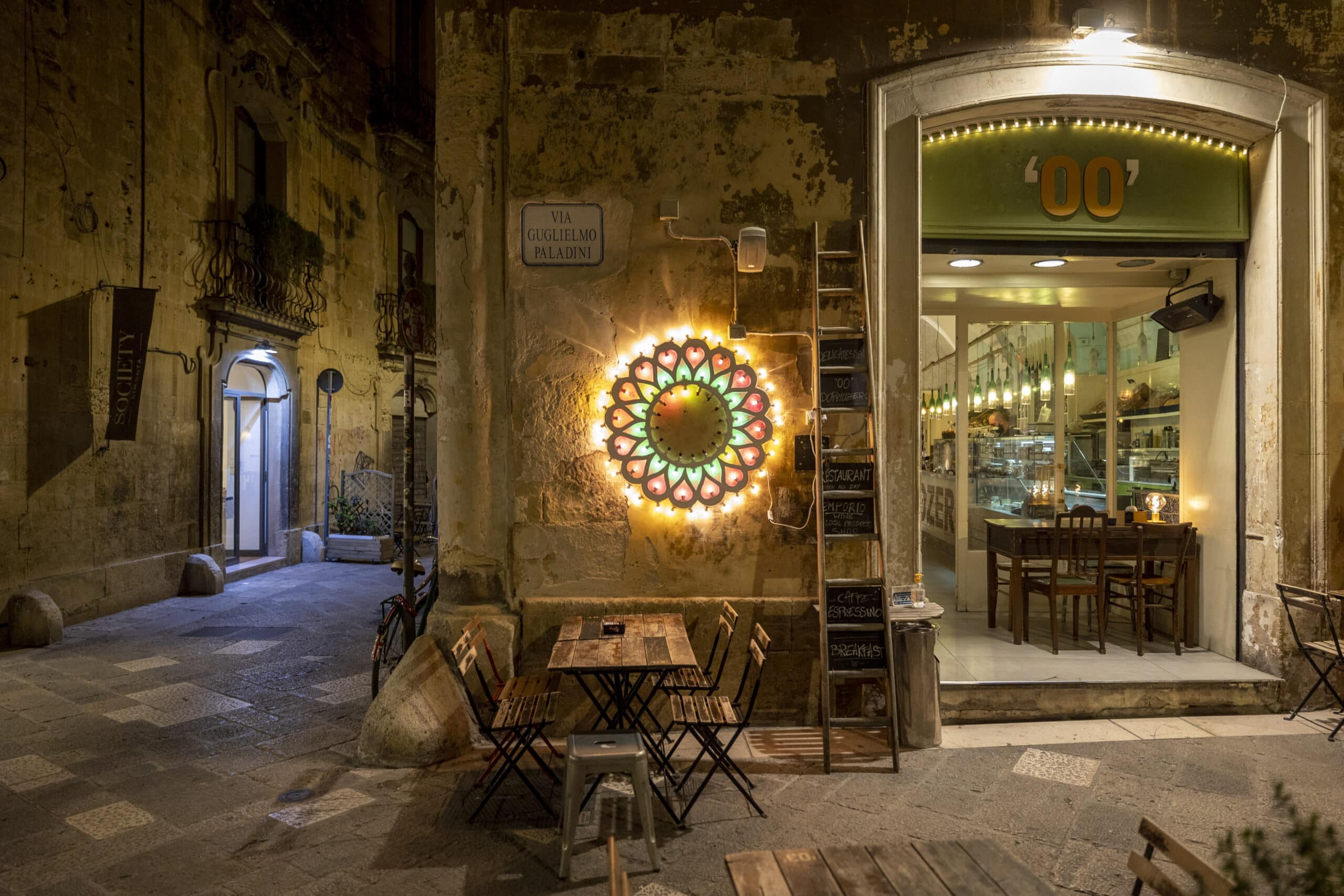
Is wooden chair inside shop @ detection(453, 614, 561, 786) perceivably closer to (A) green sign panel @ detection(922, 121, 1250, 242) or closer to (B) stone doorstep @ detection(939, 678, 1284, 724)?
(B) stone doorstep @ detection(939, 678, 1284, 724)

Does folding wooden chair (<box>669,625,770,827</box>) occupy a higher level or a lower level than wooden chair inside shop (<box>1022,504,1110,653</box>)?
lower

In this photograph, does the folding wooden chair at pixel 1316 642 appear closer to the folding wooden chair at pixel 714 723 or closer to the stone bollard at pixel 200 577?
the folding wooden chair at pixel 714 723

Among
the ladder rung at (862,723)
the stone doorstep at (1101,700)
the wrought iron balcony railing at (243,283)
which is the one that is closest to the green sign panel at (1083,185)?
the stone doorstep at (1101,700)

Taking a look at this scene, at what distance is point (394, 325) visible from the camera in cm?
1457

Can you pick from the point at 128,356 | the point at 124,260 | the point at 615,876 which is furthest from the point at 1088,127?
the point at 124,260

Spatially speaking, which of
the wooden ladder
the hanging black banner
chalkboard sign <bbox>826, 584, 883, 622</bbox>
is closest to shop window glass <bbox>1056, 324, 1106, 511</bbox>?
the wooden ladder

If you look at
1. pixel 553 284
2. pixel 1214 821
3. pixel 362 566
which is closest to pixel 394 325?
pixel 362 566

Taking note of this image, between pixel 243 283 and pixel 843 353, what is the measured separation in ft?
29.2

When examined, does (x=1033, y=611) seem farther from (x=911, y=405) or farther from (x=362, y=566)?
(x=362, y=566)

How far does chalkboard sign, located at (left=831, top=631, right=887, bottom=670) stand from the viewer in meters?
4.59

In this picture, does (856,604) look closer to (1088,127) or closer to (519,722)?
(519,722)

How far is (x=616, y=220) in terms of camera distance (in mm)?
5098

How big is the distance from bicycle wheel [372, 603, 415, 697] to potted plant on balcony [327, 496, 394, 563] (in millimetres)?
5911

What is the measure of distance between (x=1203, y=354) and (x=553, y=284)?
5.13m
